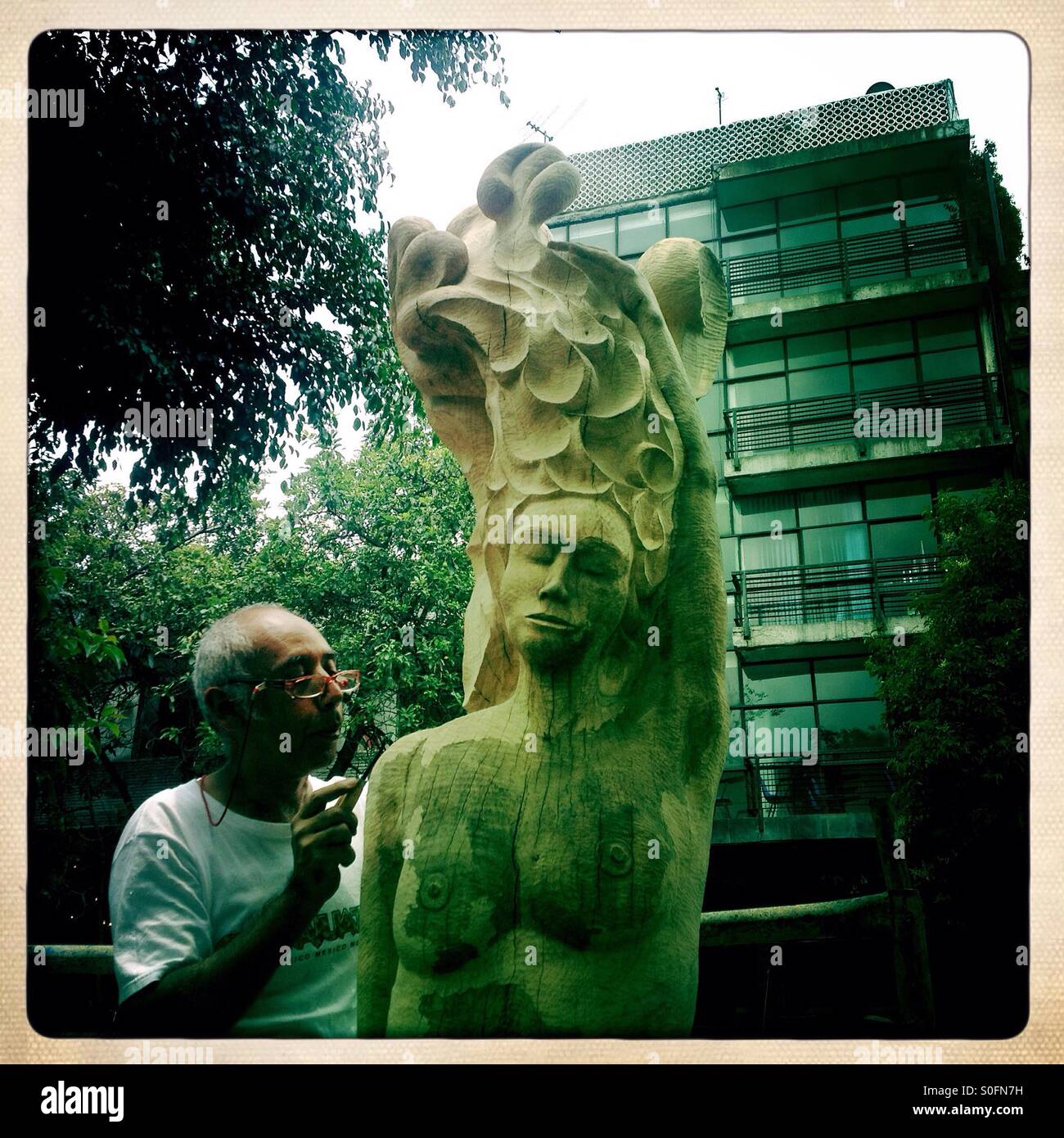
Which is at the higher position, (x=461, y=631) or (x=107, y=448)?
(x=107, y=448)

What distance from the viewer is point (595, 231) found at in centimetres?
238

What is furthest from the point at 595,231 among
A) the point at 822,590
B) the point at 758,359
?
the point at 822,590

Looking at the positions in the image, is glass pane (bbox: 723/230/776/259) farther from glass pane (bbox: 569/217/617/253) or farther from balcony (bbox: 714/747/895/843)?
balcony (bbox: 714/747/895/843)

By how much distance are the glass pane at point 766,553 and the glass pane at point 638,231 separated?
72 centimetres

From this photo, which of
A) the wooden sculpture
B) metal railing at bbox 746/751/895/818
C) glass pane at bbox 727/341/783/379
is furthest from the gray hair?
glass pane at bbox 727/341/783/379

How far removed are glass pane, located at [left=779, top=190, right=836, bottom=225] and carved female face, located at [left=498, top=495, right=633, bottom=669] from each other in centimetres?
100

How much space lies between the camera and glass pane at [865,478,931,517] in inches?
85.9

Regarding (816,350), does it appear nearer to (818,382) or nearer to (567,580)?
(818,382)

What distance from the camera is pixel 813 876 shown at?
7.62 ft

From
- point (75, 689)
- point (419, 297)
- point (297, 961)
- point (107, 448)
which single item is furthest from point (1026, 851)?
point (107, 448)

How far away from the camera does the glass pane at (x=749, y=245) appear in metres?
2.39

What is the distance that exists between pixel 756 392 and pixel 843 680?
640 mm
